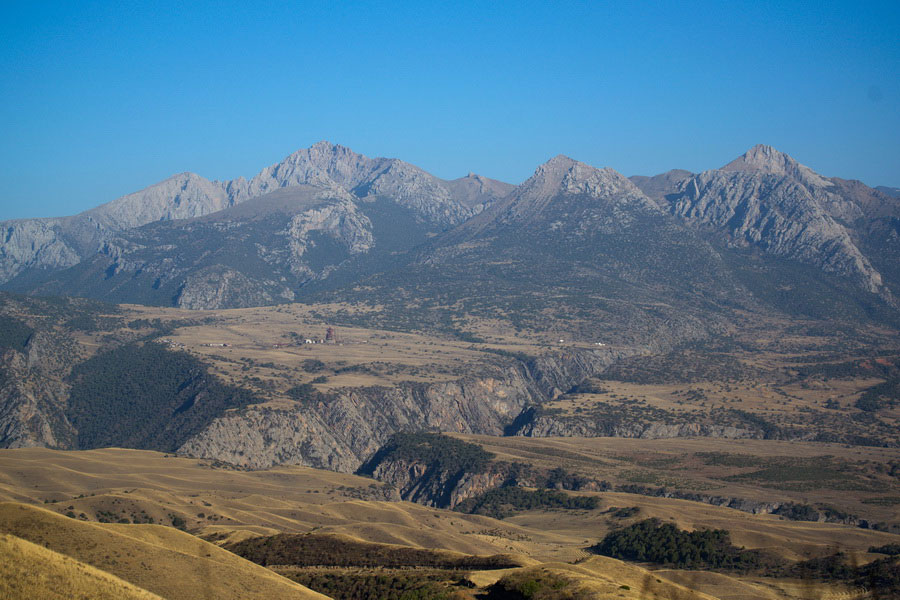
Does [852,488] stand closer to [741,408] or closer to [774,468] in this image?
[774,468]

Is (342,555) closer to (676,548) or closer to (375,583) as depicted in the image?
(375,583)

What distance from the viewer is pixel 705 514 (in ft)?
402

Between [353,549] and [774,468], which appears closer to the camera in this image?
[353,549]

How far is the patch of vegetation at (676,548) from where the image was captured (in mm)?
99562

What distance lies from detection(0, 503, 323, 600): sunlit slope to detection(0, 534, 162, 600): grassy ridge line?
392 inches

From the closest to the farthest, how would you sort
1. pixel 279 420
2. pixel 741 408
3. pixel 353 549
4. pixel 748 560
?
pixel 353 549 → pixel 748 560 → pixel 279 420 → pixel 741 408

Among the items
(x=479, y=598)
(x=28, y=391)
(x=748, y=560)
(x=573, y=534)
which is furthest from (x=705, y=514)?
(x=28, y=391)

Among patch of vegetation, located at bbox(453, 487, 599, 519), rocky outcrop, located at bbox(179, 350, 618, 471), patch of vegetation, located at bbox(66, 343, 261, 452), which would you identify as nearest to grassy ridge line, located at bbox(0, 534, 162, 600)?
patch of vegetation, located at bbox(453, 487, 599, 519)

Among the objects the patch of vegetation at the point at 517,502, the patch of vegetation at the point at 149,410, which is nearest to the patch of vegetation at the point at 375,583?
the patch of vegetation at the point at 517,502

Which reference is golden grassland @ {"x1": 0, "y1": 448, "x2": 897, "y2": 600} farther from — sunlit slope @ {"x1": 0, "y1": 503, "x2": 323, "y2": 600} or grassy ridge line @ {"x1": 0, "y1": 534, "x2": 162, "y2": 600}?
grassy ridge line @ {"x1": 0, "y1": 534, "x2": 162, "y2": 600}

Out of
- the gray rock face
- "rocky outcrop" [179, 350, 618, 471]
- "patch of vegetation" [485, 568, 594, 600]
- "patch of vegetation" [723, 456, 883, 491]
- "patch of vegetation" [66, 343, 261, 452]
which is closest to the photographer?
"patch of vegetation" [485, 568, 594, 600]

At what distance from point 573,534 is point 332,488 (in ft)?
124

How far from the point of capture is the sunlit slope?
6188 cm

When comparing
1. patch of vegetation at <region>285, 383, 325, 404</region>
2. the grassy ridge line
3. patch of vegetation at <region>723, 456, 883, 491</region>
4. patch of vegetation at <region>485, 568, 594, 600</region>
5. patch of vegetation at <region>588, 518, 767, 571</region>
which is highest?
the grassy ridge line
